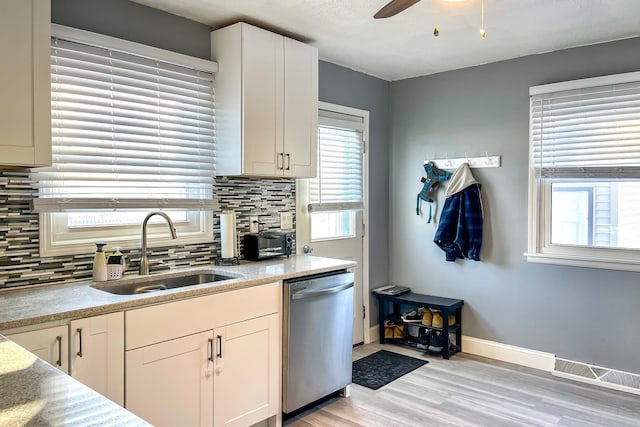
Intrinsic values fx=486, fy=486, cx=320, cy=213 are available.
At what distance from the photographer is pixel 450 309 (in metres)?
3.91

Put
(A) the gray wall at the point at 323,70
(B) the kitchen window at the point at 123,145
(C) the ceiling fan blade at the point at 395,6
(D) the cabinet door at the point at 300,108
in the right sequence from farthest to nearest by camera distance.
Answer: (D) the cabinet door at the point at 300,108, (A) the gray wall at the point at 323,70, (B) the kitchen window at the point at 123,145, (C) the ceiling fan blade at the point at 395,6

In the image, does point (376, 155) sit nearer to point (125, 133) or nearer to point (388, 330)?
point (388, 330)

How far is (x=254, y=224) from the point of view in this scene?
338 centimetres

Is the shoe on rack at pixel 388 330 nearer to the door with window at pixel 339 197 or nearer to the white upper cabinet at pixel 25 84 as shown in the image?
the door with window at pixel 339 197

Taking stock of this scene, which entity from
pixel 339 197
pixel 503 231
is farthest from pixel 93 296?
pixel 503 231

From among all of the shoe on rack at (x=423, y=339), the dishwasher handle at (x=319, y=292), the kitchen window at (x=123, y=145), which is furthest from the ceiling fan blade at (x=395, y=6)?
the shoe on rack at (x=423, y=339)

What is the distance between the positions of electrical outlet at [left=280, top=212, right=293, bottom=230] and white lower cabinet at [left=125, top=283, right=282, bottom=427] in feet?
3.10

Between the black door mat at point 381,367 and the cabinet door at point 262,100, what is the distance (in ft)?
5.29

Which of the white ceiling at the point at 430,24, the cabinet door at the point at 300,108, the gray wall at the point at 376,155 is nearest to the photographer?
the white ceiling at the point at 430,24

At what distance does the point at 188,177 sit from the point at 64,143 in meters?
0.73

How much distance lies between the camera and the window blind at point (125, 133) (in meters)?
2.42

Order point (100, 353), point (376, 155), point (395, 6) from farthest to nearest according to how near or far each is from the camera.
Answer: point (376, 155)
point (395, 6)
point (100, 353)

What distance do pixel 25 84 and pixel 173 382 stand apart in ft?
4.65

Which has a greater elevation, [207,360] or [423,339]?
[207,360]
